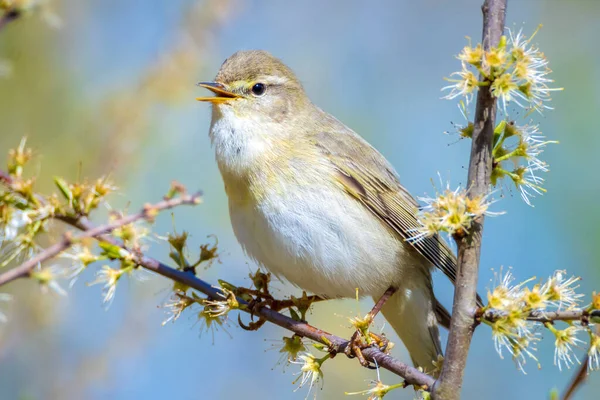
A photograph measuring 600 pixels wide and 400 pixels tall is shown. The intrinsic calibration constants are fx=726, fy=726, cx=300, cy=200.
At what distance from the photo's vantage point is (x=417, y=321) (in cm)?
448

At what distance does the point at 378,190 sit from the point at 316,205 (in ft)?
2.09

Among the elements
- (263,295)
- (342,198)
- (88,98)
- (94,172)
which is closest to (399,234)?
(342,198)

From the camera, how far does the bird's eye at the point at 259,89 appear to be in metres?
4.55

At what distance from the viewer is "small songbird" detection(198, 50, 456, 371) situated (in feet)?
12.8

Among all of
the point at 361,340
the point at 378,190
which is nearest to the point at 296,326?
the point at 361,340

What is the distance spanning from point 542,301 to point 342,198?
1883mm

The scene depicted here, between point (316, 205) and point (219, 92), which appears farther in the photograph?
point (219, 92)

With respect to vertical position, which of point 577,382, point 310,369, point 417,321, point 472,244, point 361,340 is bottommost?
point 577,382

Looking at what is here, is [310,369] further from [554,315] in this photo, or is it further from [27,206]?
[27,206]

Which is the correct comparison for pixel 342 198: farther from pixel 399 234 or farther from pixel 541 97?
pixel 541 97

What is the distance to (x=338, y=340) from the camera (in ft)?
9.71

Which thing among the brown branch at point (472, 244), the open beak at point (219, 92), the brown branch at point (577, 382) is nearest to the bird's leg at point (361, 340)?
the brown branch at point (472, 244)

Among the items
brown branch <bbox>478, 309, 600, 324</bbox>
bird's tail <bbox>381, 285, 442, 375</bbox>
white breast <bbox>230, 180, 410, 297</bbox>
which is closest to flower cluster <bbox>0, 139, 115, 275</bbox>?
brown branch <bbox>478, 309, 600, 324</bbox>

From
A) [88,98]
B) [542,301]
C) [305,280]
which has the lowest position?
[542,301]
